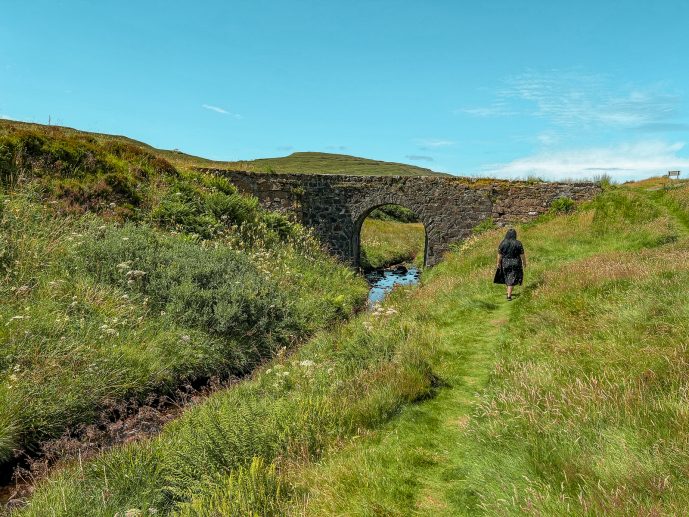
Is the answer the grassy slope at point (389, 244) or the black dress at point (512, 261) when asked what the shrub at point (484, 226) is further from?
the black dress at point (512, 261)

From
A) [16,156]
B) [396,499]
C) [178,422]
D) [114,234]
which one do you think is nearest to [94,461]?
[178,422]

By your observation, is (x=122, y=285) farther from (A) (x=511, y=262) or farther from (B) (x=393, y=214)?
(B) (x=393, y=214)

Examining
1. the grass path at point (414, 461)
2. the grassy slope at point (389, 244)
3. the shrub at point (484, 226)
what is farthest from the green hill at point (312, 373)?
the grassy slope at point (389, 244)

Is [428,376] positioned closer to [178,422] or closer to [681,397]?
[681,397]

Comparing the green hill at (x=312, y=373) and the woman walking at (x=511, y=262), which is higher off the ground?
the woman walking at (x=511, y=262)

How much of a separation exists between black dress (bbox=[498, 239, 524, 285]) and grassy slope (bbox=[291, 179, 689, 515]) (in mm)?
2179

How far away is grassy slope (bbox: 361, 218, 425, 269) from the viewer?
30.6 metres

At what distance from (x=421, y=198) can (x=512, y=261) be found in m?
11.6

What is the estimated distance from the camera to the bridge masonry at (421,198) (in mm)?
21406

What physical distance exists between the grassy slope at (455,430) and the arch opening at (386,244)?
52.2 ft

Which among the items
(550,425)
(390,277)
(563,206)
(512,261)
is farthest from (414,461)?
(390,277)

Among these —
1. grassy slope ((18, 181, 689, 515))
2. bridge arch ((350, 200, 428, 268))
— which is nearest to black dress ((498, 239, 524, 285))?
Result: grassy slope ((18, 181, 689, 515))

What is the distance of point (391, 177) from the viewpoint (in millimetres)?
21688

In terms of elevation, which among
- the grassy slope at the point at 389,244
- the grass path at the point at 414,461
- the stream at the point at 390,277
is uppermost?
the grassy slope at the point at 389,244
